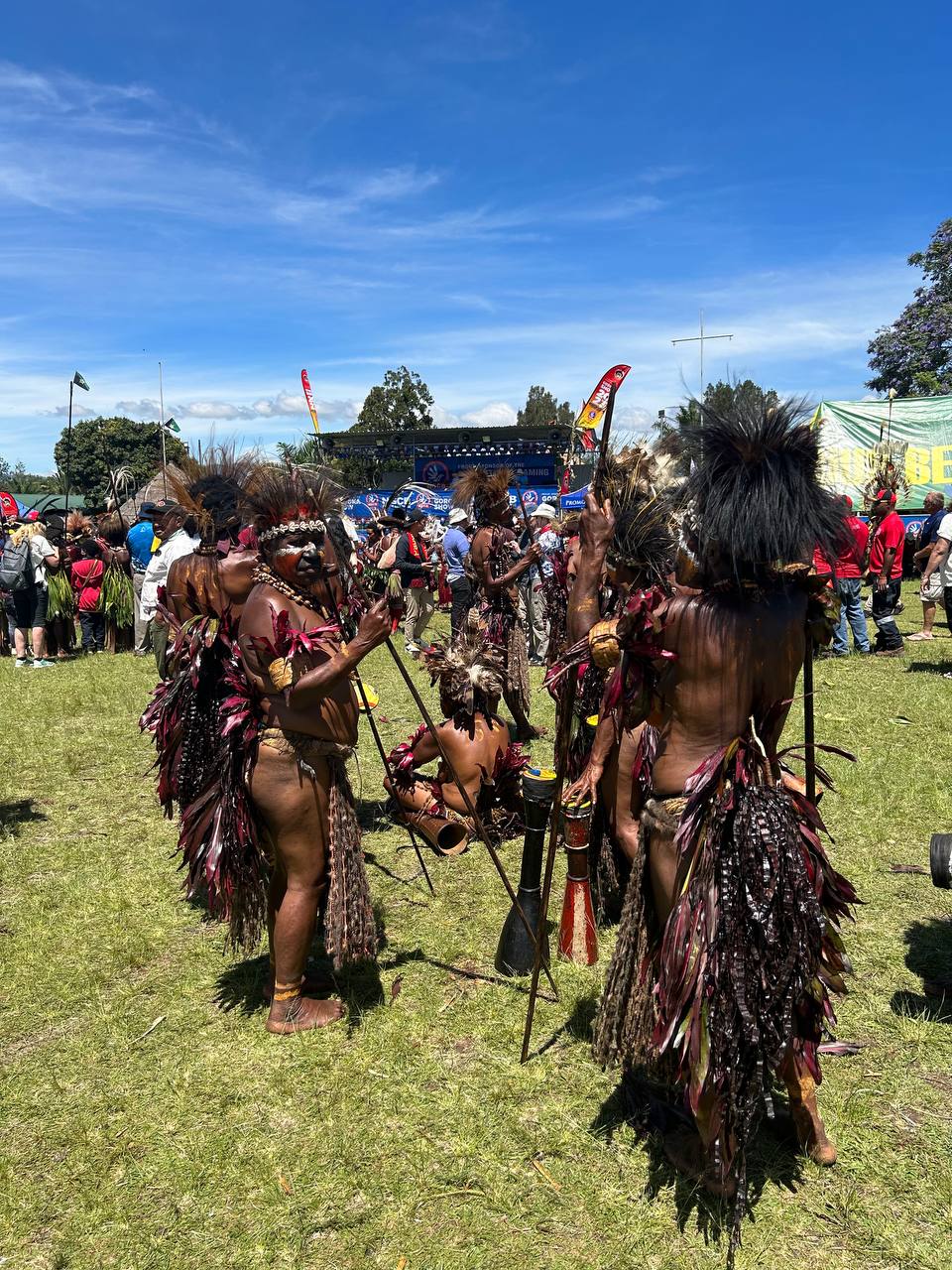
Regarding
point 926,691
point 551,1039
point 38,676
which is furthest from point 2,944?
point 926,691

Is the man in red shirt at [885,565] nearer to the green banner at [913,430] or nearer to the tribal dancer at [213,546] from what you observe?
the green banner at [913,430]

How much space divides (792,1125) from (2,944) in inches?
150

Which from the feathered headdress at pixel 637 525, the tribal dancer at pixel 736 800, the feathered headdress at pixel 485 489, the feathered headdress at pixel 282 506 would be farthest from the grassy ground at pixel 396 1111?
the feathered headdress at pixel 485 489


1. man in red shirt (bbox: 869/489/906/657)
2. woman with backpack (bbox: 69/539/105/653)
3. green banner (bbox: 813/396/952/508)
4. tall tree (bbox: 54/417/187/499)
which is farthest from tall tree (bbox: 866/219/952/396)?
tall tree (bbox: 54/417/187/499)

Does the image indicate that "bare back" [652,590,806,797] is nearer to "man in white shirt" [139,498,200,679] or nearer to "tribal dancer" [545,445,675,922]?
"tribal dancer" [545,445,675,922]

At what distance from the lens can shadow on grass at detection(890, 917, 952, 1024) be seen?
3627mm

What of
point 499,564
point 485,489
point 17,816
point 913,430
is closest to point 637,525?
point 499,564

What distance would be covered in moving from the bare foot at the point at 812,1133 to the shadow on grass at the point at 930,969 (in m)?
1.05

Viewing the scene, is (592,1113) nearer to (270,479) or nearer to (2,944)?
(270,479)

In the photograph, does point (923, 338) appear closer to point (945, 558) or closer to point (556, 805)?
point (945, 558)

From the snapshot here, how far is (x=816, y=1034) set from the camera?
2627 millimetres

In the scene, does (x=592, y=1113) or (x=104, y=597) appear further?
(x=104, y=597)

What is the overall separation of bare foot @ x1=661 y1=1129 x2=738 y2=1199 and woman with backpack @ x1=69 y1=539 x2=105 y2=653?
12.1 metres

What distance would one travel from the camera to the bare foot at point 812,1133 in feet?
9.00
